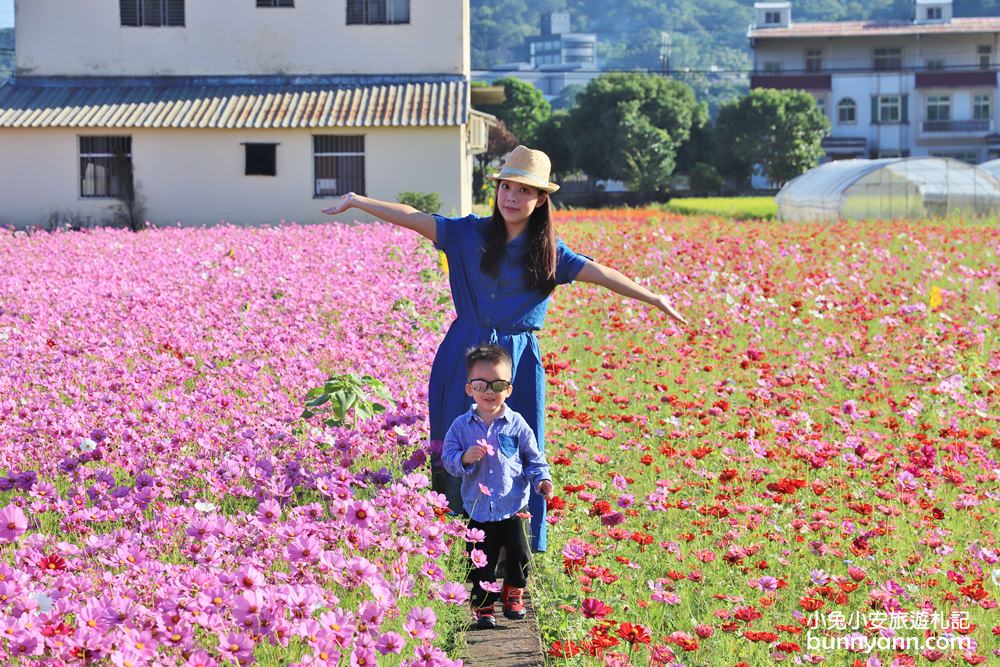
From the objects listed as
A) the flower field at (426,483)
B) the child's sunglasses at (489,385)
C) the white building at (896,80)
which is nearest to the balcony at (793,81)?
the white building at (896,80)

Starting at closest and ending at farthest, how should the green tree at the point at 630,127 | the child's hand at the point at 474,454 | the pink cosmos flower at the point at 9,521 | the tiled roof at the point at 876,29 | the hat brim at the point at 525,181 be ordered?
the pink cosmos flower at the point at 9,521, the child's hand at the point at 474,454, the hat brim at the point at 525,181, the green tree at the point at 630,127, the tiled roof at the point at 876,29

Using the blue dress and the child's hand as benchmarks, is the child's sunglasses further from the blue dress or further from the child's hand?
the blue dress

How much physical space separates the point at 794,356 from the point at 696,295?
3.18 m

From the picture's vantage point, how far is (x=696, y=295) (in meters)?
12.8

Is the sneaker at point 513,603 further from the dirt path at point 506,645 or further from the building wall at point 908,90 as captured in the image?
the building wall at point 908,90

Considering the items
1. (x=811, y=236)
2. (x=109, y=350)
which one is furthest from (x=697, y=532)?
(x=811, y=236)

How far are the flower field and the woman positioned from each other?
0.40 meters

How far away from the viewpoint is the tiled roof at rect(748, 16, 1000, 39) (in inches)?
2933

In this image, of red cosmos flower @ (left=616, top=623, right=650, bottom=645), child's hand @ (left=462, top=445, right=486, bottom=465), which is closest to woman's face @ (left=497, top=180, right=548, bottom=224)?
child's hand @ (left=462, top=445, right=486, bottom=465)

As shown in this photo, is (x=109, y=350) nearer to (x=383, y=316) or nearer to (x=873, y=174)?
(x=383, y=316)

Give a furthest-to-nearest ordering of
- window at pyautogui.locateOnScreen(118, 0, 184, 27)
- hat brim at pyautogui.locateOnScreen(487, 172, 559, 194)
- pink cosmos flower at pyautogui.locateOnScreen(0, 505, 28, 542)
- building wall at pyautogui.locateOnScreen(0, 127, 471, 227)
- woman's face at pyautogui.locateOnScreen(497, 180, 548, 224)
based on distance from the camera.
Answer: window at pyautogui.locateOnScreen(118, 0, 184, 27)
building wall at pyautogui.locateOnScreen(0, 127, 471, 227)
woman's face at pyautogui.locateOnScreen(497, 180, 548, 224)
hat brim at pyautogui.locateOnScreen(487, 172, 559, 194)
pink cosmos flower at pyautogui.locateOnScreen(0, 505, 28, 542)

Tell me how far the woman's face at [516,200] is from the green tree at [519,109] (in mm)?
67394

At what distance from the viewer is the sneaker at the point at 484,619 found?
4.16 metres

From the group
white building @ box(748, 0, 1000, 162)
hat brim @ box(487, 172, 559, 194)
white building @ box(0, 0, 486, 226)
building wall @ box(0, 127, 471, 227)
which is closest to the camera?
hat brim @ box(487, 172, 559, 194)
